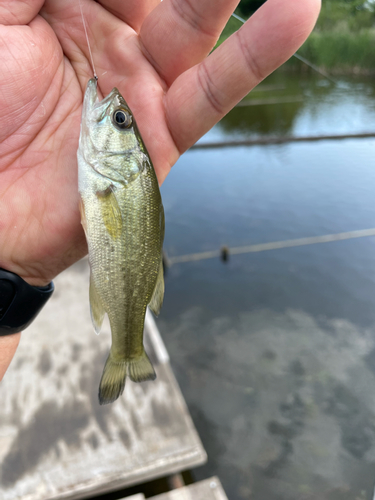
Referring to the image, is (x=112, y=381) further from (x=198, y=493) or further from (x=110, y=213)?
(x=198, y=493)

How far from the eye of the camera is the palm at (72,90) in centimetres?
213

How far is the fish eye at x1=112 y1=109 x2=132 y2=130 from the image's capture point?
2012 millimetres

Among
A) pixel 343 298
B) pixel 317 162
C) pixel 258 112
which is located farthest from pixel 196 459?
pixel 258 112

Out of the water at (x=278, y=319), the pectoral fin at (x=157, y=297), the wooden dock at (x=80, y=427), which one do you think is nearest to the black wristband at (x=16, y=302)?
the pectoral fin at (x=157, y=297)

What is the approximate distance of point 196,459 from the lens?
4.34 metres

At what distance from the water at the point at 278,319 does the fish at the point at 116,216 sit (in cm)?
479

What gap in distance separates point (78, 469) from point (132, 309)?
3.30 metres

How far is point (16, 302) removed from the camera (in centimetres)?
222

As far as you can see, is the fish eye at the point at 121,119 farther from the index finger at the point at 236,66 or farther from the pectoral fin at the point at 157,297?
the pectoral fin at the point at 157,297

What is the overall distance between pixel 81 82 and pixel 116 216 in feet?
3.83

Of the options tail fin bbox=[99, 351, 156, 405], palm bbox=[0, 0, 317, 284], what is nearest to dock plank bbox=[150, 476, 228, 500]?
tail fin bbox=[99, 351, 156, 405]

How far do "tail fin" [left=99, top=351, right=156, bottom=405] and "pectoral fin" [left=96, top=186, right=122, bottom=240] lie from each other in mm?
809

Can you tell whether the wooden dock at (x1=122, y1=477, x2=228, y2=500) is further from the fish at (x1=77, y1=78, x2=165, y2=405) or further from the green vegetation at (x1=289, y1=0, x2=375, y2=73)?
the green vegetation at (x1=289, y1=0, x2=375, y2=73)

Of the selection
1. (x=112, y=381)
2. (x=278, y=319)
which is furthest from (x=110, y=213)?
(x=278, y=319)
